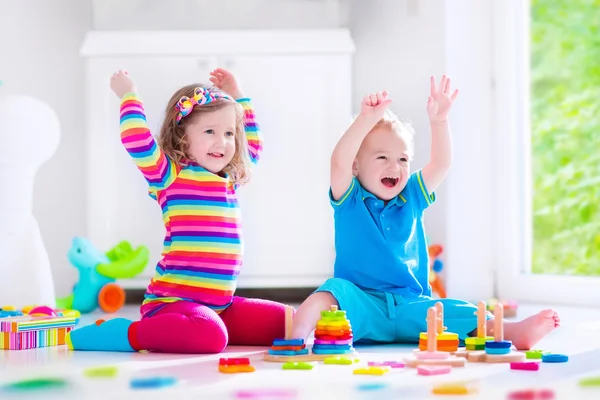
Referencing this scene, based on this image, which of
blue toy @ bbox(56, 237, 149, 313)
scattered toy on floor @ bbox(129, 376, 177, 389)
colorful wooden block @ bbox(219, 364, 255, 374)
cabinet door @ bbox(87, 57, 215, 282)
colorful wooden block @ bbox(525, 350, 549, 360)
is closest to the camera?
scattered toy on floor @ bbox(129, 376, 177, 389)

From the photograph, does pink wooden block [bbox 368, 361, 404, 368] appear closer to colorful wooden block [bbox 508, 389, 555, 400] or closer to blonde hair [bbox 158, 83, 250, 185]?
colorful wooden block [bbox 508, 389, 555, 400]

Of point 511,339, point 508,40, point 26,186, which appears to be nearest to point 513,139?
point 508,40

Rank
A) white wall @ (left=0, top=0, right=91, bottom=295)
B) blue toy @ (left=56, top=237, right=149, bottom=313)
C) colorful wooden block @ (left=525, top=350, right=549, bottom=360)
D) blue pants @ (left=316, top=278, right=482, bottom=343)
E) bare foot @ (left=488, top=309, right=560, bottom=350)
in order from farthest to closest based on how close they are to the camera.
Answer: white wall @ (left=0, top=0, right=91, bottom=295) < blue toy @ (left=56, top=237, right=149, bottom=313) < blue pants @ (left=316, top=278, right=482, bottom=343) < bare foot @ (left=488, top=309, right=560, bottom=350) < colorful wooden block @ (left=525, top=350, right=549, bottom=360)

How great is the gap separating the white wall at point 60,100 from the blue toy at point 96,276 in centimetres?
39

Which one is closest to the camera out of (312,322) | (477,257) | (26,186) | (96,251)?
(312,322)

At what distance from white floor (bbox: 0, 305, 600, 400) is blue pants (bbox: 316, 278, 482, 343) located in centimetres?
5

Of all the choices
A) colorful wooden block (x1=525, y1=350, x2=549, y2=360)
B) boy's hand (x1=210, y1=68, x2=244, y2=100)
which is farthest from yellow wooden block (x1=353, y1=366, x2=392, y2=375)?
boy's hand (x1=210, y1=68, x2=244, y2=100)

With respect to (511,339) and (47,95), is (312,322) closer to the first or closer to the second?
(511,339)

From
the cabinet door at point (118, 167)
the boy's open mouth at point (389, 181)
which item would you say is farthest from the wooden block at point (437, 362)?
the cabinet door at point (118, 167)

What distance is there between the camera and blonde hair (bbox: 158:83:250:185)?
187cm

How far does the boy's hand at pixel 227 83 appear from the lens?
6.63 ft

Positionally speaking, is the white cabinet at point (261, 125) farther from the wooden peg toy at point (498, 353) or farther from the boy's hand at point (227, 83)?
the wooden peg toy at point (498, 353)

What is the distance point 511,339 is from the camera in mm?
1699

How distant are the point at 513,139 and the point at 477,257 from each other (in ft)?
1.21
